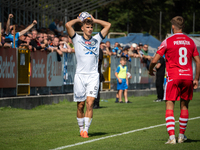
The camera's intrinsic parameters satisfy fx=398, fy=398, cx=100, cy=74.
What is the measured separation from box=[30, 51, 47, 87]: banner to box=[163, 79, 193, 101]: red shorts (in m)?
8.60

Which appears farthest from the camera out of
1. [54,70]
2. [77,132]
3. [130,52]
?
[130,52]

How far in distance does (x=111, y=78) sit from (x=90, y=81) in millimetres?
12650

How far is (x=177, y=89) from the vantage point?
7137mm

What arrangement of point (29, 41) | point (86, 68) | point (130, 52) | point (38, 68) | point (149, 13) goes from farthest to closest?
point (149, 13) → point (130, 52) → point (29, 41) → point (38, 68) → point (86, 68)

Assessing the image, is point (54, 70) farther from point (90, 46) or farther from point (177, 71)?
point (177, 71)

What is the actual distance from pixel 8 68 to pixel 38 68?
1.81 m

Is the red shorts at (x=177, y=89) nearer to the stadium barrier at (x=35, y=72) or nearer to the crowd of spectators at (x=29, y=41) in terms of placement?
the stadium barrier at (x=35, y=72)

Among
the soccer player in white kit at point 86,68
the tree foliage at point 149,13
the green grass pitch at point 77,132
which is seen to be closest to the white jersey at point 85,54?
the soccer player in white kit at point 86,68

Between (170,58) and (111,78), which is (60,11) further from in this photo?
(170,58)

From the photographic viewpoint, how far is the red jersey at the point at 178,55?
7.14m

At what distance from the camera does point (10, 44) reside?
13.9 meters

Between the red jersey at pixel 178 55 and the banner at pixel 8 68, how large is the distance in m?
7.52

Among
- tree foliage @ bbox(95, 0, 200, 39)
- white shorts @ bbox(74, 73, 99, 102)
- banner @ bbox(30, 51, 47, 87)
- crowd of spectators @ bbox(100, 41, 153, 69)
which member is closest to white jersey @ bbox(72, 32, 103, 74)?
white shorts @ bbox(74, 73, 99, 102)

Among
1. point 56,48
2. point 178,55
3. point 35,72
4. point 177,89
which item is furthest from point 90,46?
point 56,48
